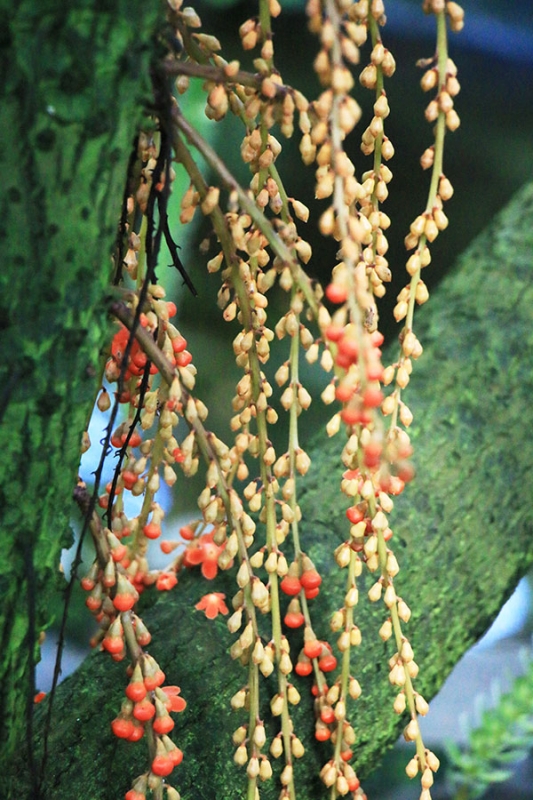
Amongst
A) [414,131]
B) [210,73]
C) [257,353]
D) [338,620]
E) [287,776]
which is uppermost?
[414,131]

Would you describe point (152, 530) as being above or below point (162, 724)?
above

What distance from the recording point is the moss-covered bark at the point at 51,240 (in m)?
0.49

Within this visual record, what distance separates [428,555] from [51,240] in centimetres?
69

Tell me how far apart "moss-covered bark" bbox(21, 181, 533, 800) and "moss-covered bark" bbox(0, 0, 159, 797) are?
245mm

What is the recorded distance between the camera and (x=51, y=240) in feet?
1.74

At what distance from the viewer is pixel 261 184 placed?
681 millimetres

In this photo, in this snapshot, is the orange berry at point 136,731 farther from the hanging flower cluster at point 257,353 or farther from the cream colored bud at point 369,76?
the cream colored bud at point 369,76

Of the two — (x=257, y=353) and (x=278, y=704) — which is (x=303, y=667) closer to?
(x=278, y=704)

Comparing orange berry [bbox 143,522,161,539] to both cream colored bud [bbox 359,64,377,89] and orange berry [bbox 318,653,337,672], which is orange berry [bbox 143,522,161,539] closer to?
orange berry [bbox 318,653,337,672]

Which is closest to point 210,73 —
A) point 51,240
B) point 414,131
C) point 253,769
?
point 51,240

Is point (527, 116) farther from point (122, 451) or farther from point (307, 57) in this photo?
point (122, 451)

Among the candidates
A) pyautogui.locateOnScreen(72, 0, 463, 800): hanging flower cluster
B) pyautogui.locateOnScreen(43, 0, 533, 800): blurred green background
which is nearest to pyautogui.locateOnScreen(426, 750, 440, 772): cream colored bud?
pyautogui.locateOnScreen(72, 0, 463, 800): hanging flower cluster

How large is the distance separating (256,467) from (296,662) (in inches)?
94.2

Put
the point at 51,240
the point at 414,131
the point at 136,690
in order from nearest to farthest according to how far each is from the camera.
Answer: the point at 51,240, the point at 136,690, the point at 414,131
